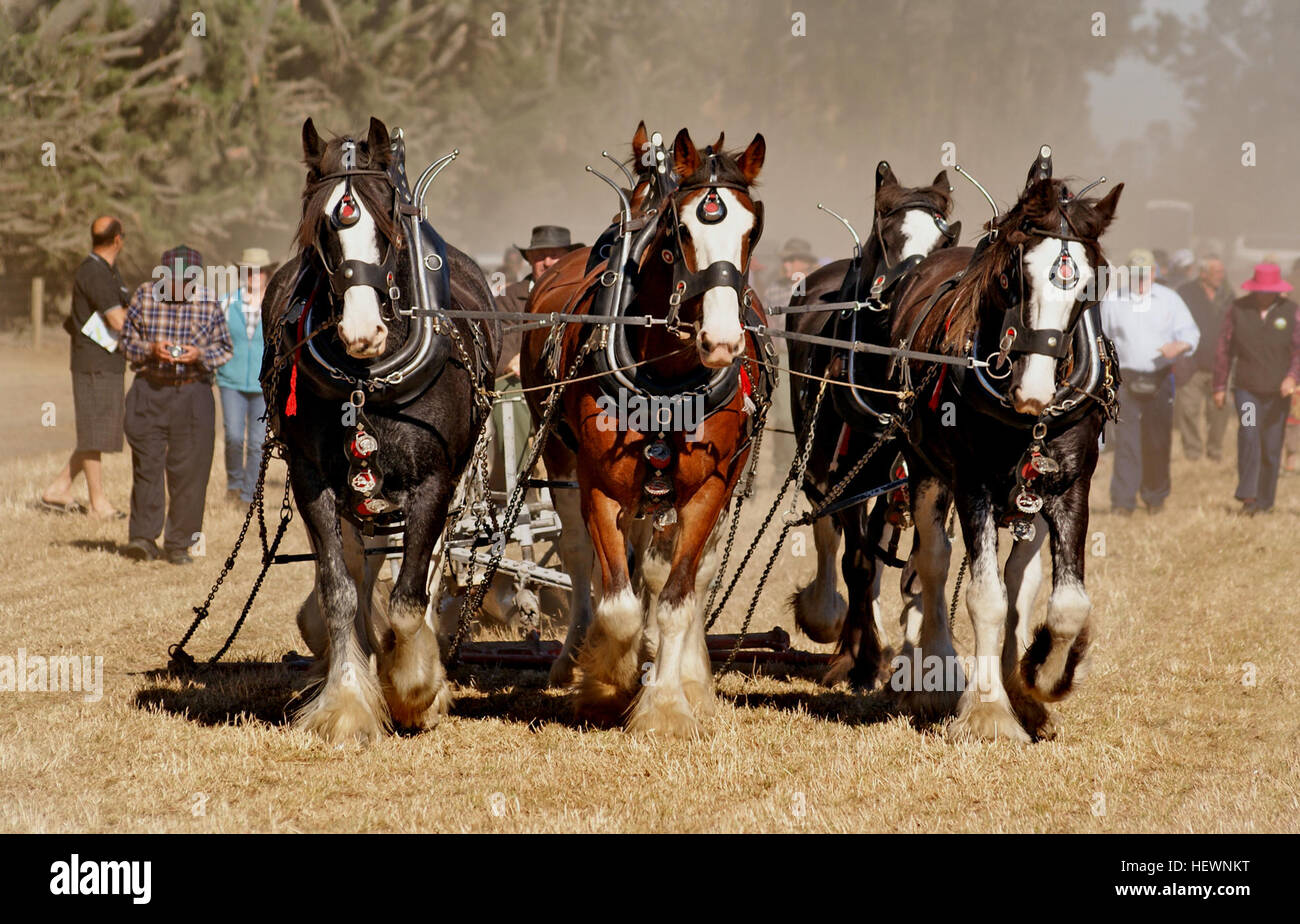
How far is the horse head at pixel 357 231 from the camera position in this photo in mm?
5668

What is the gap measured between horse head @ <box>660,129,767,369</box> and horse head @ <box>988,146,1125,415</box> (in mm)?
984

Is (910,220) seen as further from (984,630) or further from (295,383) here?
(295,383)

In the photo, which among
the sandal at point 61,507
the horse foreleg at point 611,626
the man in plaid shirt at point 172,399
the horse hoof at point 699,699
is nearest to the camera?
the horse foreleg at point 611,626

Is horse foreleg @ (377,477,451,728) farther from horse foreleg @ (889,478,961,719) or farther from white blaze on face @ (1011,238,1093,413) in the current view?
white blaze on face @ (1011,238,1093,413)

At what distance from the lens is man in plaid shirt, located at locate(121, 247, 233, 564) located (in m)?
11.2

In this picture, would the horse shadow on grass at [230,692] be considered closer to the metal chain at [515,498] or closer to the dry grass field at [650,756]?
the dry grass field at [650,756]

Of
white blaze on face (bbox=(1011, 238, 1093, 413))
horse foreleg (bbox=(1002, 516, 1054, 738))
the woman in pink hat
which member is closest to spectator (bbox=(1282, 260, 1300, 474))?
the woman in pink hat

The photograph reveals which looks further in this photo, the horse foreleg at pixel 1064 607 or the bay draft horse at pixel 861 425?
the bay draft horse at pixel 861 425

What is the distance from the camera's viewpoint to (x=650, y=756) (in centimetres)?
→ 606

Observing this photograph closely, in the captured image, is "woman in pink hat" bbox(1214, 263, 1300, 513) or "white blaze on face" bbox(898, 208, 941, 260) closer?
"white blaze on face" bbox(898, 208, 941, 260)

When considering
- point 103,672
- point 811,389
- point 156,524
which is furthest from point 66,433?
point 811,389

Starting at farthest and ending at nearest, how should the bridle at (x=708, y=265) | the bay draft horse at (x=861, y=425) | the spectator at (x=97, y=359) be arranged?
the spectator at (x=97, y=359)
the bay draft horse at (x=861, y=425)
the bridle at (x=708, y=265)

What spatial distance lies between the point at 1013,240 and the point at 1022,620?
1.59 m
